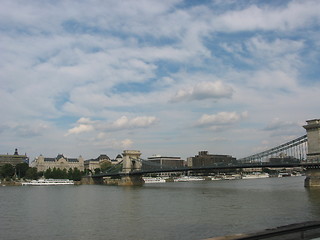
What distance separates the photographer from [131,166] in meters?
106

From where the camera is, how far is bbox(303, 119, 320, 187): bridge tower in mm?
54781

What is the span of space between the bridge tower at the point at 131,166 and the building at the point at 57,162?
76611mm

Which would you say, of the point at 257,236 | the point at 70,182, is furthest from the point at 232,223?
the point at 70,182

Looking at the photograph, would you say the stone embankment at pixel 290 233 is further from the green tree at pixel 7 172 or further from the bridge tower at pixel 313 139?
the green tree at pixel 7 172

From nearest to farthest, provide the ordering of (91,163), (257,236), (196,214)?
(257,236) → (196,214) → (91,163)

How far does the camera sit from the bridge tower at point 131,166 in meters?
99.0

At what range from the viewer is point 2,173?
423 feet

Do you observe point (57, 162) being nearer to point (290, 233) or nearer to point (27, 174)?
point (27, 174)

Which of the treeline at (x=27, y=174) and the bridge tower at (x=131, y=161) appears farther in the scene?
the treeline at (x=27, y=174)

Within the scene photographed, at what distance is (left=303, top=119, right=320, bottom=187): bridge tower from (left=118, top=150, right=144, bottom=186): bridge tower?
52.8m

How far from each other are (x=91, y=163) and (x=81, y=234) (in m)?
178

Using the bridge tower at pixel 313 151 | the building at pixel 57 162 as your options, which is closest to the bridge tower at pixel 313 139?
the bridge tower at pixel 313 151

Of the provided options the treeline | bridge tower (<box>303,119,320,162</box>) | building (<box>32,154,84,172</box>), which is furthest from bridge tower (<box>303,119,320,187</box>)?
building (<box>32,154,84,172</box>)

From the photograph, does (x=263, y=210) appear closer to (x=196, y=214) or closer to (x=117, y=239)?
(x=196, y=214)
